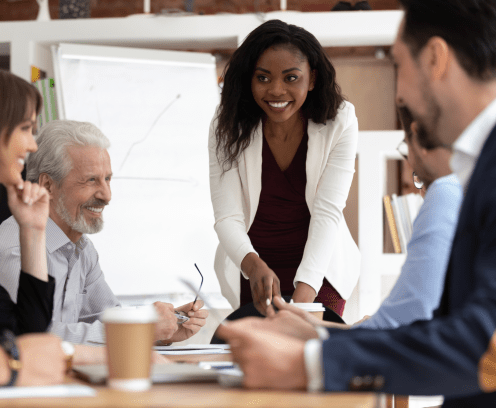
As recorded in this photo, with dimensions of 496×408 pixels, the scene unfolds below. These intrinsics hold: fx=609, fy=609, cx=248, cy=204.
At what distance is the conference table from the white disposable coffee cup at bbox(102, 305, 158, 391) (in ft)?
0.06

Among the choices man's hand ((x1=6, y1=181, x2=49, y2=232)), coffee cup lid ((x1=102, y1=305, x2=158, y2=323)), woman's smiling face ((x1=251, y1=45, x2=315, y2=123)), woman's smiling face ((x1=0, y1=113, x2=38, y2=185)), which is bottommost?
coffee cup lid ((x1=102, y1=305, x2=158, y2=323))

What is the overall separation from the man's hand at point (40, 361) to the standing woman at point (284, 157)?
1194mm

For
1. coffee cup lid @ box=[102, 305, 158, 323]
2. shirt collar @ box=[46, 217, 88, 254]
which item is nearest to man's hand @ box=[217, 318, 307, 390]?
coffee cup lid @ box=[102, 305, 158, 323]

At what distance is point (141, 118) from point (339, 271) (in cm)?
168

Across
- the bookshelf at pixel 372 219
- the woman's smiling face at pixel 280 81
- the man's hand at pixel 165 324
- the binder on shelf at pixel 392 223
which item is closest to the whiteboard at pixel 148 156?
the bookshelf at pixel 372 219

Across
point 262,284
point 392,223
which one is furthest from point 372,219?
point 262,284

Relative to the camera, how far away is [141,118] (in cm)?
333

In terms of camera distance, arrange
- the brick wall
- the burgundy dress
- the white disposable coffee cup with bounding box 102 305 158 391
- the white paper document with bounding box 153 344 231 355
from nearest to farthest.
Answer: the white disposable coffee cup with bounding box 102 305 158 391 → the white paper document with bounding box 153 344 231 355 → the burgundy dress → the brick wall

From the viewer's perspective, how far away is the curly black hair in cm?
205

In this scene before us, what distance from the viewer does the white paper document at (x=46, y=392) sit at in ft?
2.29

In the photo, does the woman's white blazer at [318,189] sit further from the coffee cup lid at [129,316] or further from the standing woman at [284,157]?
the coffee cup lid at [129,316]

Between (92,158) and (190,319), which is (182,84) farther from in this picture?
(190,319)

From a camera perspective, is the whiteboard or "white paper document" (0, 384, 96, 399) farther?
the whiteboard

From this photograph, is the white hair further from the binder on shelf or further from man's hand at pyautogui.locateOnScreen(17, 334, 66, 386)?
the binder on shelf
